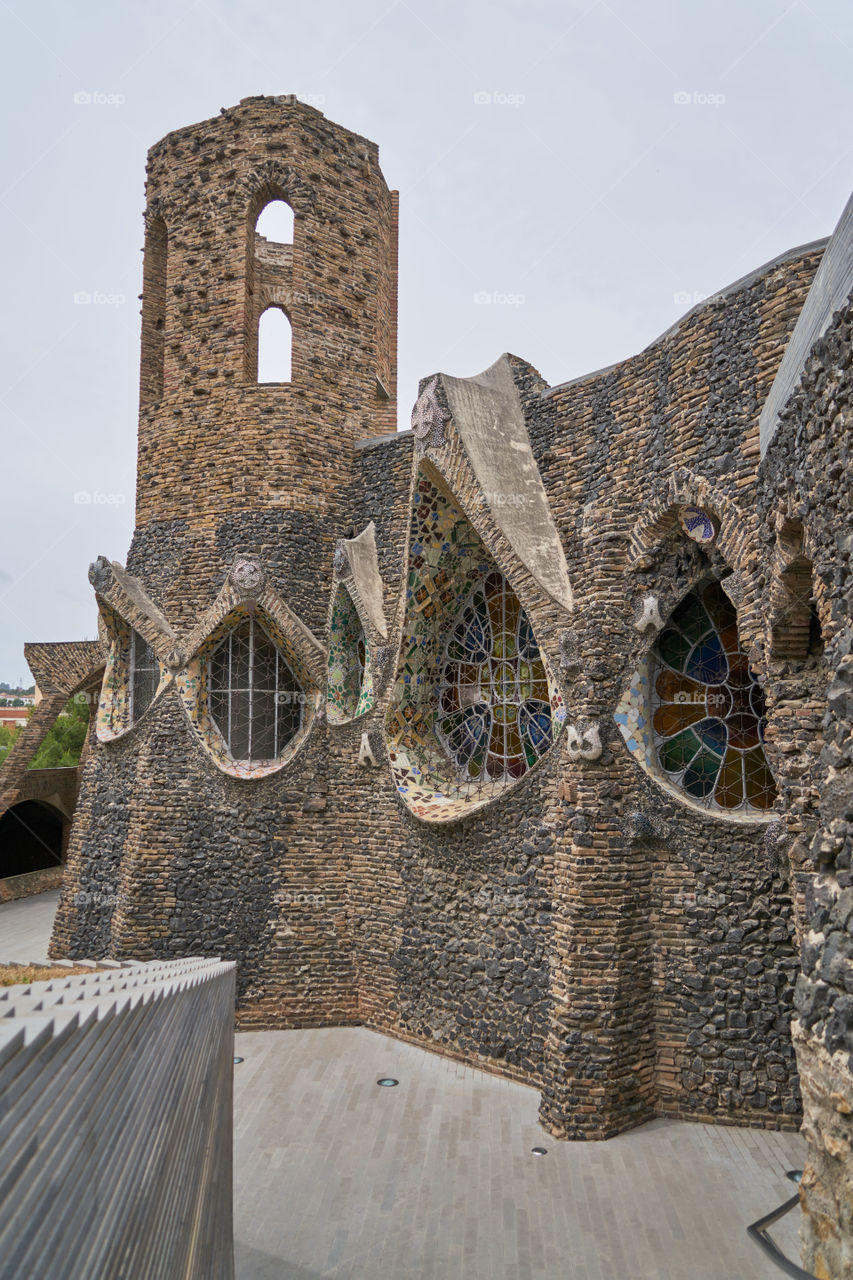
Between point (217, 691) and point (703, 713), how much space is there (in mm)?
5270

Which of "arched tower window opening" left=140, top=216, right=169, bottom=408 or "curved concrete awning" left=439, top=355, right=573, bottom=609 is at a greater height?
"arched tower window opening" left=140, top=216, right=169, bottom=408

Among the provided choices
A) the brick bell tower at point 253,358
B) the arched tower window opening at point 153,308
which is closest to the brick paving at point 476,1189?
the brick bell tower at point 253,358

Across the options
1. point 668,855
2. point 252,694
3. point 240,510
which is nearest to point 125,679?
point 252,694

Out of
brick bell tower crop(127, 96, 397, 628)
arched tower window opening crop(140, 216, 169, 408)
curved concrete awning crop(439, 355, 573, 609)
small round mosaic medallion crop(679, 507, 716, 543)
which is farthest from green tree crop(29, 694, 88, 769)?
small round mosaic medallion crop(679, 507, 716, 543)

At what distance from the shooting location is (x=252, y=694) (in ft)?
31.6

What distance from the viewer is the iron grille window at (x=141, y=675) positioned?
33.4ft

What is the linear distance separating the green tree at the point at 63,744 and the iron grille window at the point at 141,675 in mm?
8802

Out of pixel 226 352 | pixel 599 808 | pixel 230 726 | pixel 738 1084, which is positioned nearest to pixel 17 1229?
pixel 599 808

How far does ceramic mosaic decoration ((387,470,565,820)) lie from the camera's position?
8164 mm

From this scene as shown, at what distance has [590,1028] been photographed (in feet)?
20.8

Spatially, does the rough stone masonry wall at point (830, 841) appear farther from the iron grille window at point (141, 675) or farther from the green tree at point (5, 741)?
the green tree at point (5, 741)

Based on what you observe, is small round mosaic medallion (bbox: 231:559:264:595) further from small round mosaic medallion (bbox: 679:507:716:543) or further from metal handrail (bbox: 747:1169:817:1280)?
metal handrail (bbox: 747:1169:817:1280)

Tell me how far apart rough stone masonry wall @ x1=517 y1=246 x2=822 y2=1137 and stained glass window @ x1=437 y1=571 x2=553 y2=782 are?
46.4 inches

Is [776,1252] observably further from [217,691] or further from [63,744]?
[63,744]
